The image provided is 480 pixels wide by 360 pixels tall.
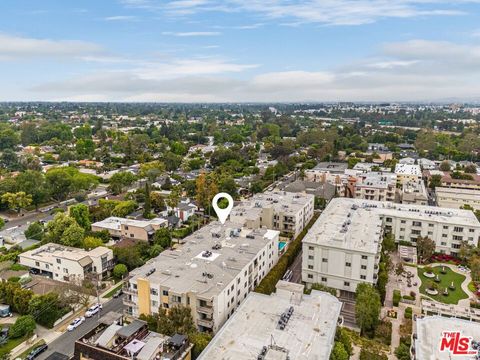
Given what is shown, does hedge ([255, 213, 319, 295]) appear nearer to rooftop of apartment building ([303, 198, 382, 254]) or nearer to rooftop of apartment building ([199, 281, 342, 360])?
rooftop of apartment building ([303, 198, 382, 254])

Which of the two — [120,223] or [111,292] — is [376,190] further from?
[111,292]

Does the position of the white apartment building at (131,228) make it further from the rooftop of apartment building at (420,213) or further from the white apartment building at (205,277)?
the rooftop of apartment building at (420,213)

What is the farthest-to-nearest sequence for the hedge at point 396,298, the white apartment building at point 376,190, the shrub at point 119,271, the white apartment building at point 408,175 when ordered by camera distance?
the white apartment building at point 408,175 < the white apartment building at point 376,190 < the shrub at point 119,271 < the hedge at point 396,298

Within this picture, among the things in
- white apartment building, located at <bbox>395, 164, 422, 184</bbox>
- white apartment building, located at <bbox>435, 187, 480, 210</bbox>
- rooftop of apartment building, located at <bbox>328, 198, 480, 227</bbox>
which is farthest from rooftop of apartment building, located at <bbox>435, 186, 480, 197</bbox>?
rooftop of apartment building, located at <bbox>328, 198, 480, 227</bbox>

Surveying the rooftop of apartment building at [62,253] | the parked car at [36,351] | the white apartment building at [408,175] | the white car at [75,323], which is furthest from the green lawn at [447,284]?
the parked car at [36,351]

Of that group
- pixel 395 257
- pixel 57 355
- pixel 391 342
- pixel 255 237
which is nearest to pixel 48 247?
pixel 57 355

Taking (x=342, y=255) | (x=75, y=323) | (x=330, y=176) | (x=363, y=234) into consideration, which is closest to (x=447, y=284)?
(x=363, y=234)

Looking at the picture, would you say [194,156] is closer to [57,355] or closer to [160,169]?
[160,169]
